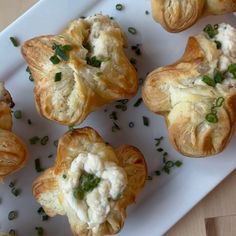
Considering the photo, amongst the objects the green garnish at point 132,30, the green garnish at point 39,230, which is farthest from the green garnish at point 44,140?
the green garnish at point 132,30

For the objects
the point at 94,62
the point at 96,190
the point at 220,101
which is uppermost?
the point at 94,62

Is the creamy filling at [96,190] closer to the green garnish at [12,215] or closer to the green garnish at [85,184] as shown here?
the green garnish at [85,184]

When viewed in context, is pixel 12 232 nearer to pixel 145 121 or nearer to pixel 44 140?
pixel 44 140

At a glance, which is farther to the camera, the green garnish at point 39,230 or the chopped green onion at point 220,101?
the green garnish at point 39,230

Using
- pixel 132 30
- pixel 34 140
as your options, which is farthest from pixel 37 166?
pixel 132 30

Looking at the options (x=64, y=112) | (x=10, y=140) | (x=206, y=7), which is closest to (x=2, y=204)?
(x=10, y=140)

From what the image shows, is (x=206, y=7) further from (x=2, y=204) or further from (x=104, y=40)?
(x=2, y=204)
